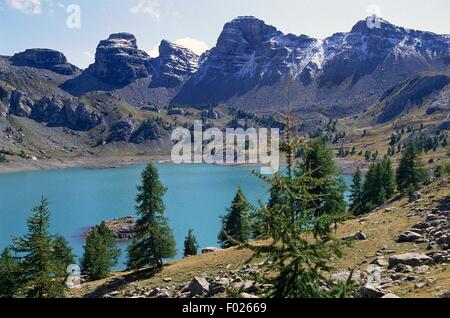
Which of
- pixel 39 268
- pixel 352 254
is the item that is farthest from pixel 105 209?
pixel 352 254

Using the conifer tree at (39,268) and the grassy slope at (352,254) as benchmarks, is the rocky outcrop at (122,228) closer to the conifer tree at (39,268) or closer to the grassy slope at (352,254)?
the grassy slope at (352,254)

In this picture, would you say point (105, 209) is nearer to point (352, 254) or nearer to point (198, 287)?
point (198, 287)

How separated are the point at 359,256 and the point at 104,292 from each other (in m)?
25.9

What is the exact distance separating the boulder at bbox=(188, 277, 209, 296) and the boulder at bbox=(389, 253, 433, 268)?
43.0 ft

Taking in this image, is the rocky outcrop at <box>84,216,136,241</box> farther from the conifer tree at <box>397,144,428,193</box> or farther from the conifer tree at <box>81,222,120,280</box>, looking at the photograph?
the conifer tree at <box>397,144,428,193</box>

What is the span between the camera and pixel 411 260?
27.0m

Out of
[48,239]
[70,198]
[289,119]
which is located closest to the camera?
[289,119]

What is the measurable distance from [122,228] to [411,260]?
326 ft

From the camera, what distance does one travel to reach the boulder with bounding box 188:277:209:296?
97.9 ft

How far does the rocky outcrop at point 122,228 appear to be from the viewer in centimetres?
11262
